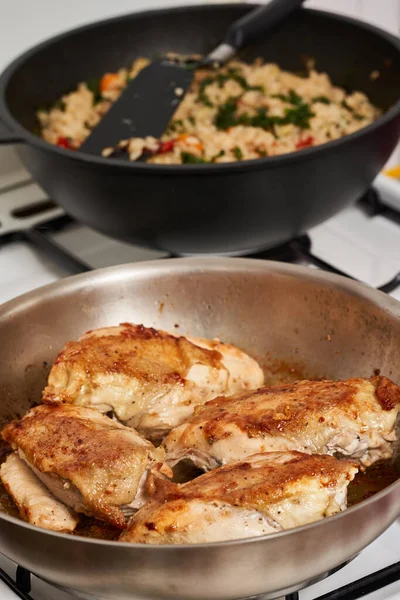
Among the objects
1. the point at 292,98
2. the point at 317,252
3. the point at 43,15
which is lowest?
the point at 317,252

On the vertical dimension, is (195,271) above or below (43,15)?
below

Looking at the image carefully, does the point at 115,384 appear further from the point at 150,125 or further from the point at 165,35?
the point at 165,35

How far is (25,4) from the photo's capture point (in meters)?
2.06

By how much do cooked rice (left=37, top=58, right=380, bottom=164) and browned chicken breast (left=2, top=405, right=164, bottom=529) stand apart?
69 cm

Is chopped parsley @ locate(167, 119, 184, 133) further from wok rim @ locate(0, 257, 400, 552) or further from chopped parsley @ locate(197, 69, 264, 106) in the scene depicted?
wok rim @ locate(0, 257, 400, 552)

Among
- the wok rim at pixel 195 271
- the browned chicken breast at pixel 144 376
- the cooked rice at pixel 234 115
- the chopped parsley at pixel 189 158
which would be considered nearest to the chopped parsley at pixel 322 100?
the cooked rice at pixel 234 115

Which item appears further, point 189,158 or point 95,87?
point 95,87

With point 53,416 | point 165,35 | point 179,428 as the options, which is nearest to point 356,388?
point 179,428

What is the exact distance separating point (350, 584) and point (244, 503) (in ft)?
0.58

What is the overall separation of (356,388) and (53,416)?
1.13ft

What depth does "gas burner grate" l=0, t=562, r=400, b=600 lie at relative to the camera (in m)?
0.96

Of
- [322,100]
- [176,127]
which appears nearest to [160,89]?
[176,127]

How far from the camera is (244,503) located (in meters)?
0.88

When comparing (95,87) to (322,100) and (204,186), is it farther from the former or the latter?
(204,186)
